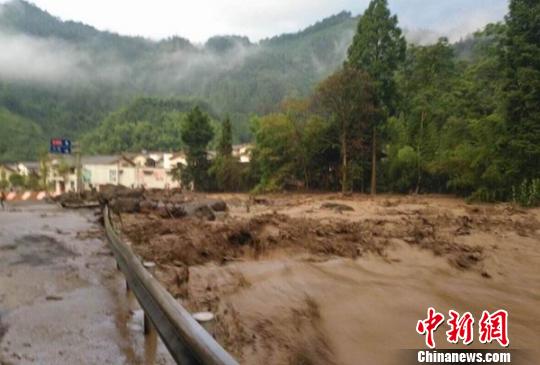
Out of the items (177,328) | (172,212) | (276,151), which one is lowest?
(172,212)

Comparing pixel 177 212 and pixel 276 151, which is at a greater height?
pixel 276 151

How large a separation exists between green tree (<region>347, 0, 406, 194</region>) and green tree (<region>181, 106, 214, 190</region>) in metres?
18.7

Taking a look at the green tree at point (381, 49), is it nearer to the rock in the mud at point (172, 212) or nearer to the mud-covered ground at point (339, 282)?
the rock in the mud at point (172, 212)

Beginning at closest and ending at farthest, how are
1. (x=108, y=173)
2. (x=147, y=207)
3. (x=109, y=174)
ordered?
(x=147, y=207)
(x=108, y=173)
(x=109, y=174)

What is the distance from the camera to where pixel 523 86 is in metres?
20.1

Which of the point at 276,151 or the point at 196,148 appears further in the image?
the point at 196,148

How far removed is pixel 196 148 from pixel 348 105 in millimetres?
20107

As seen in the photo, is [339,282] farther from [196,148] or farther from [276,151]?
[196,148]

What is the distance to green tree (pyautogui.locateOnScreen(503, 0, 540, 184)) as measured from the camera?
64.7ft

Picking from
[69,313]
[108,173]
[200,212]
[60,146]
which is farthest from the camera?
[108,173]

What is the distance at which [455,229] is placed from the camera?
37.6 ft

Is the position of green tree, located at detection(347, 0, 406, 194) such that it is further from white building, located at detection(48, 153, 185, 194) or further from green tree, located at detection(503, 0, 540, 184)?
white building, located at detection(48, 153, 185, 194)

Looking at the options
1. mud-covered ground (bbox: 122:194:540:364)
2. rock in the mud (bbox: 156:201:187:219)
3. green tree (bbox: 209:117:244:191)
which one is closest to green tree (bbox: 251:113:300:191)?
green tree (bbox: 209:117:244:191)

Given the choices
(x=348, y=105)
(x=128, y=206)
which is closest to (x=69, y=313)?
(x=128, y=206)
